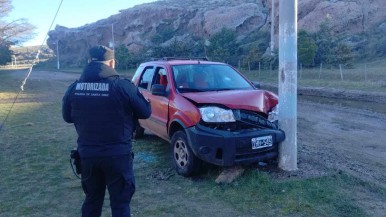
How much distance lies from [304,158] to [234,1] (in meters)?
60.8

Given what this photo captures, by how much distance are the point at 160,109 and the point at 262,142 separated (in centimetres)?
208

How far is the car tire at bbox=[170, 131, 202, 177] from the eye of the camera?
6.05 meters

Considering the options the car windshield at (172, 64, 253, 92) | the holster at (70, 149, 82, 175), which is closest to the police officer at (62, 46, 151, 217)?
the holster at (70, 149, 82, 175)

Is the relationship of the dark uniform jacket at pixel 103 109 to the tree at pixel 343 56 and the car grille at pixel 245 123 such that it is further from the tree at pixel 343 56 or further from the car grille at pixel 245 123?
the tree at pixel 343 56

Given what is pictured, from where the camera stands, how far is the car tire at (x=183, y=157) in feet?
19.9

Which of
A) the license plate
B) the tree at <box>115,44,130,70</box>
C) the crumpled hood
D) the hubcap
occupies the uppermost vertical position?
the tree at <box>115,44,130,70</box>

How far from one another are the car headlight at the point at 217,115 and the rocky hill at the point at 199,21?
33.8 meters

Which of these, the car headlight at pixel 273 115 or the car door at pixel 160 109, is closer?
the car headlight at pixel 273 115

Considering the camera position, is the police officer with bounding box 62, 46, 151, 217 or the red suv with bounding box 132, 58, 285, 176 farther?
the red suv with bounding box 132, 58, 285, 176

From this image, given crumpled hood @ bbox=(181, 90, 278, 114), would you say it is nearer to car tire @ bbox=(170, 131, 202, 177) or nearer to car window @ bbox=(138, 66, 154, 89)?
car tire @ bbox=(170, 131, 202, 177)

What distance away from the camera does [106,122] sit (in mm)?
3559

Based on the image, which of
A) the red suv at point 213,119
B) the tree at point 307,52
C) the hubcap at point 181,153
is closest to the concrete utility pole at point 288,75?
the red suv at point 213,119

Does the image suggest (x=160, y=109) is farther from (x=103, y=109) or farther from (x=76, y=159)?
(x=103, y=109)

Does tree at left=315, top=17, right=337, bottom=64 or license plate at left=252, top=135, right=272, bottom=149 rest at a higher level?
tree at left=315, top=17, right=337, bottom=64
